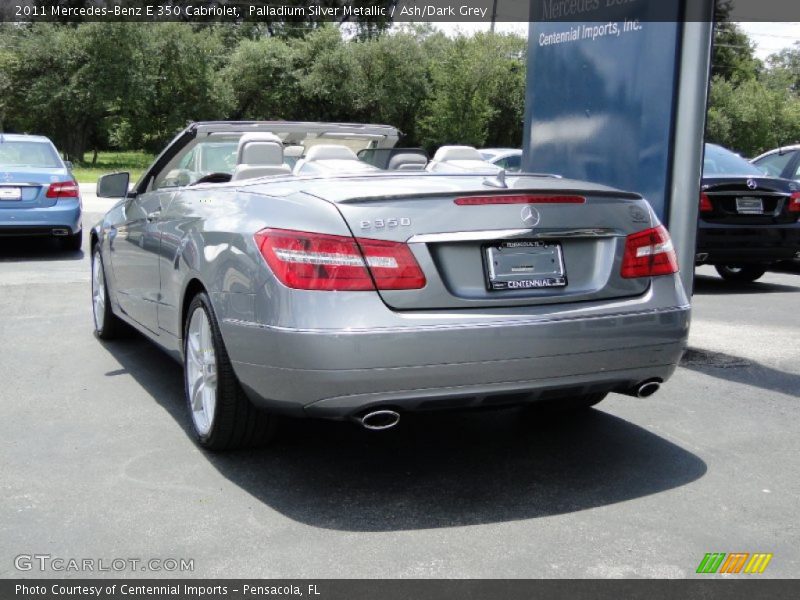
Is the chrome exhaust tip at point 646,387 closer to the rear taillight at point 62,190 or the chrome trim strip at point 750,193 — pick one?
the chrome trim strip at point 750,193

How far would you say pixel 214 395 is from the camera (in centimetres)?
431

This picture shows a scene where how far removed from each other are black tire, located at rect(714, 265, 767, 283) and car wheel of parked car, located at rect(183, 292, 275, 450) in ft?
27.0

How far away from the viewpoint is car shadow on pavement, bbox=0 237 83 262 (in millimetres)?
12289

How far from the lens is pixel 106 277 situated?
21.9 feet

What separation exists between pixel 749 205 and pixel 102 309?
22.2 ft

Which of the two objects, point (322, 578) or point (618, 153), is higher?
point (618, 153)

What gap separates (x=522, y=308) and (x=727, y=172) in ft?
24.8

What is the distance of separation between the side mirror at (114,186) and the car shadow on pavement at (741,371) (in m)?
3.89

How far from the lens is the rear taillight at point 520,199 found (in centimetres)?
386

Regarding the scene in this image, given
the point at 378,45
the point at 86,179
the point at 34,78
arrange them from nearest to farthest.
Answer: the point at 86,179 < the point at 34,78 < the point at 378,45

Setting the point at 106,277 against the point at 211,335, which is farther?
the point at 106,277

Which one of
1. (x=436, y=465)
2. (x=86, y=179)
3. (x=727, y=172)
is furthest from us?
(x=86, y=179)
